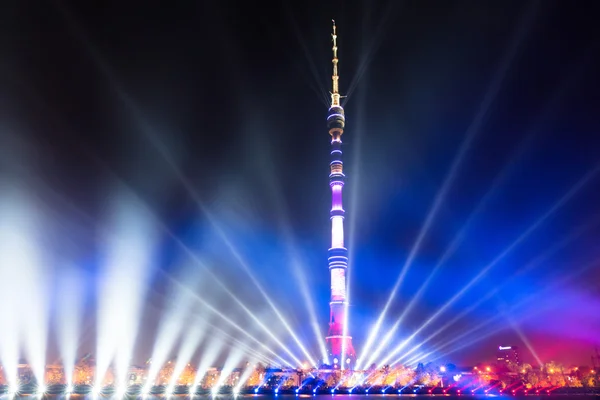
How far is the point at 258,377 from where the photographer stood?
119 m

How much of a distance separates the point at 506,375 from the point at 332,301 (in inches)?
1944

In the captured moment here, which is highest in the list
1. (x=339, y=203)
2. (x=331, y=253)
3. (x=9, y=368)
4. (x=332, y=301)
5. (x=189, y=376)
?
(x=339, y=203)

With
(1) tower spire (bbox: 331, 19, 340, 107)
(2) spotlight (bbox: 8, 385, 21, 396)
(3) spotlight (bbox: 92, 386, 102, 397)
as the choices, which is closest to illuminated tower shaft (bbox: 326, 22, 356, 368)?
(1) tower spire (bbox: 331, 19, 340, 107)

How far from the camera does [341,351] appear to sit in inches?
4668

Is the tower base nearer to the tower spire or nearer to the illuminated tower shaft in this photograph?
the illuminated tower shaft

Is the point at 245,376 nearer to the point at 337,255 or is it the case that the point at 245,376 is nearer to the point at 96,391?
the point at 337,255

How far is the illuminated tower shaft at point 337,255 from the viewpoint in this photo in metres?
119

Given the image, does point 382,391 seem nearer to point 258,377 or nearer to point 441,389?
point 441,389

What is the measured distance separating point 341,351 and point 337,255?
22.6 m

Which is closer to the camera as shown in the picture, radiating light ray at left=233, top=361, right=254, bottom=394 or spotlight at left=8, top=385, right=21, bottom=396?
spotlight at left=8, top=385, right=21, bottom=396

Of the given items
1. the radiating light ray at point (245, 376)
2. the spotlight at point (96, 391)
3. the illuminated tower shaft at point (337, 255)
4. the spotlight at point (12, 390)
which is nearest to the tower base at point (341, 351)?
the illuminated tower shaft at point (337, 255)

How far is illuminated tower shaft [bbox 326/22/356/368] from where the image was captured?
391ft

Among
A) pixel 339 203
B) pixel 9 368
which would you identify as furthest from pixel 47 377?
pixel 339 203

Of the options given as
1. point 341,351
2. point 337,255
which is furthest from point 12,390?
point 337,255
